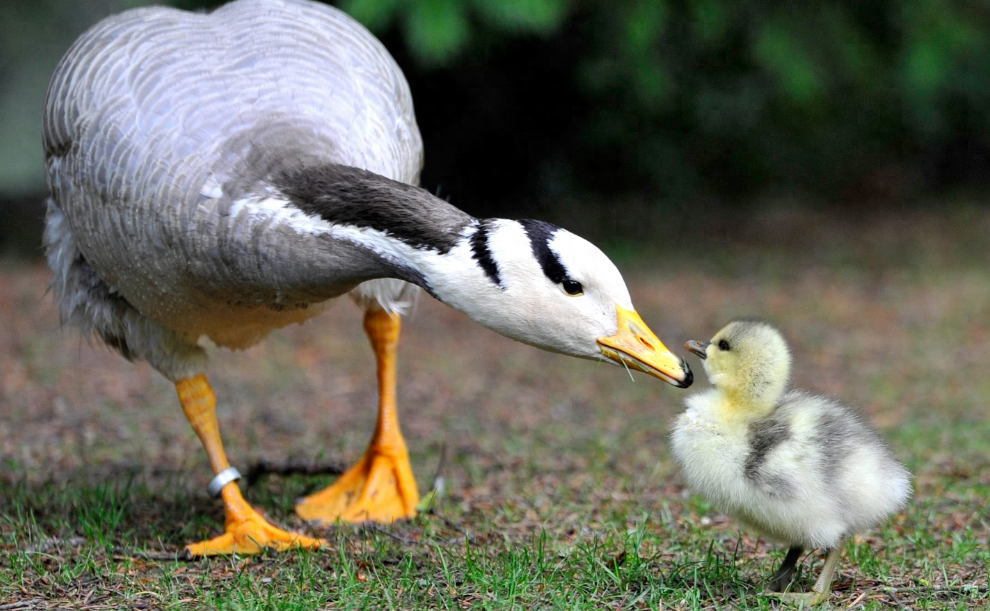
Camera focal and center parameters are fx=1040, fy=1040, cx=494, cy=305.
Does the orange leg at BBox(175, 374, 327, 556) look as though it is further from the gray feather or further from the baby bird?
the baby bird

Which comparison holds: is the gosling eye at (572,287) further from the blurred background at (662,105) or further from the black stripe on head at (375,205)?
the blurred background at (662,105)

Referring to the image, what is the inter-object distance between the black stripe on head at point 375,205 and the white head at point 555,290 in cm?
9

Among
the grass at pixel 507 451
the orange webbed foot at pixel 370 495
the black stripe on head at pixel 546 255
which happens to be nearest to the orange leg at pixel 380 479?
the orange webbed foot at pixel 370 495

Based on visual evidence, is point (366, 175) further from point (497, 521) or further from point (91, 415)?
point (91, 415)

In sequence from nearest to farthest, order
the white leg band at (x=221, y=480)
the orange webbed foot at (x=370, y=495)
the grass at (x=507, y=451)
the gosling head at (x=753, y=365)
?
the gosling head at (x=753, y=365) → the grass at (x=507, y=451) → the white leg band at (x=221, y=480) → the orange webbed foot at (x=370, y=495)

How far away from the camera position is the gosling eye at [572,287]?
10.9 feet

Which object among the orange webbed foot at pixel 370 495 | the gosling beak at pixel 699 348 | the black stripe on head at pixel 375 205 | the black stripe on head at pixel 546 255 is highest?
the black stripe on head at pixel 546 255

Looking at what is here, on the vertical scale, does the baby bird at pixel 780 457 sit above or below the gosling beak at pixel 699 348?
below

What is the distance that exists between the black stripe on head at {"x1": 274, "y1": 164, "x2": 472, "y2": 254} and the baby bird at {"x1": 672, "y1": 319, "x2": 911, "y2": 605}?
106cm

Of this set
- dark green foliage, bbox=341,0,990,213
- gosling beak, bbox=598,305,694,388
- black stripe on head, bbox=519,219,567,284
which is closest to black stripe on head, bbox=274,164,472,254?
black stripe on head, bbox=519,219,567,284

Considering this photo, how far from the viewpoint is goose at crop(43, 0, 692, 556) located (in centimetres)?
337

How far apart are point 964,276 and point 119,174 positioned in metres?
9.00

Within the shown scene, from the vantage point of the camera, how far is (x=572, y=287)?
333 centimetres

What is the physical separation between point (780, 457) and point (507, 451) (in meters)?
3.01
